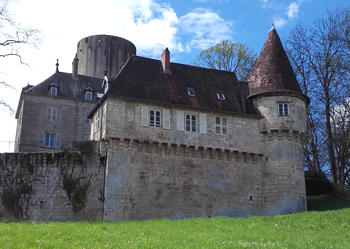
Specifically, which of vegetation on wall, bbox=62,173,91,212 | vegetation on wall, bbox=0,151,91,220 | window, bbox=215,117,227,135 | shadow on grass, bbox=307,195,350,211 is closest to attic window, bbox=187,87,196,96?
window, bbox=215,117,227,135

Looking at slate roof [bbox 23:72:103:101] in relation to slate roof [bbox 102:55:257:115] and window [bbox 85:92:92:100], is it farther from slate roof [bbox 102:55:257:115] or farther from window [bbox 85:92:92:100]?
slate roof [bbox 102:55:257:115]

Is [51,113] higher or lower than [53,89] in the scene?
lower

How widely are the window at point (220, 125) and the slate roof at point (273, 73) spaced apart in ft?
9.96

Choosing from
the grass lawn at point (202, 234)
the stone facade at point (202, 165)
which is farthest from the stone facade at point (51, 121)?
the grass lawn at point (202, 234)

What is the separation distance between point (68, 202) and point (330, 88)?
860 inches

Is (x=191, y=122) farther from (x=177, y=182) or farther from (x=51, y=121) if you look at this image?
(x=51, y=121)

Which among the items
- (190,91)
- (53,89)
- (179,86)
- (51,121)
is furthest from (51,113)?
(190,91)

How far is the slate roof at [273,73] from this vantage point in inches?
1221

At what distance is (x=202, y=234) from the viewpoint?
57.0ft

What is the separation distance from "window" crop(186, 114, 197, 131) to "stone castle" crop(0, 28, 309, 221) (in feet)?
0.21

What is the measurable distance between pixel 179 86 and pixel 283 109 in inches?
270

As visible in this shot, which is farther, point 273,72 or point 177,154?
point 273,72

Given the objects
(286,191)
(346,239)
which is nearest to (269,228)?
(346,239)

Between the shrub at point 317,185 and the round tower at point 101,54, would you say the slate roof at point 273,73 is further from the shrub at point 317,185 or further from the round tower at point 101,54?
the round tower at point 101,54
